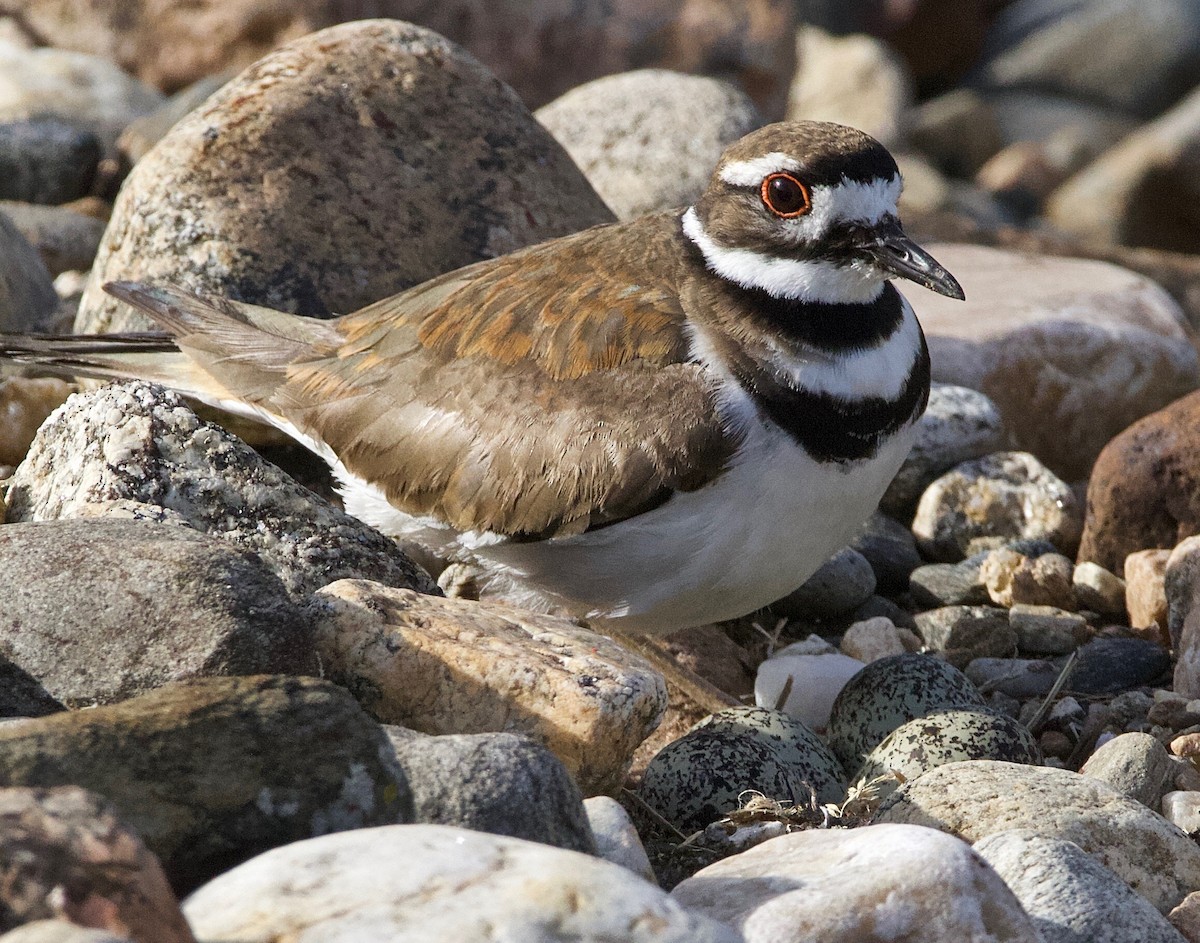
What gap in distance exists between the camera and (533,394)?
472 centimetres

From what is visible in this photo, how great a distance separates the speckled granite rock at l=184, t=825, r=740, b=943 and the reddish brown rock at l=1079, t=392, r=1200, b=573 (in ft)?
12.2

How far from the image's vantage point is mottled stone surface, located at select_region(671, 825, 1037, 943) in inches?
119

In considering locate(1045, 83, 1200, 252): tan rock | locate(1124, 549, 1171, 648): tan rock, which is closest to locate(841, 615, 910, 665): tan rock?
locate(1124, 549, 1171, 648): tan rock

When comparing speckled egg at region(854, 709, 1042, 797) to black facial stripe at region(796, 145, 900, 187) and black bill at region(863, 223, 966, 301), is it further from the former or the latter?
black facial stripe at region(796, 145, 900, 187)

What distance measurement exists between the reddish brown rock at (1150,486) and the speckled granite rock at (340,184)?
2617 mm

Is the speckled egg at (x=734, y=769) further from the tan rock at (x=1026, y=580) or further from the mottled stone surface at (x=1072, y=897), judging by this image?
the tan rock at (x=1026, y=580)

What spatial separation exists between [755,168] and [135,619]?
7.44ft

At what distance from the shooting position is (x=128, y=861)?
2.55m

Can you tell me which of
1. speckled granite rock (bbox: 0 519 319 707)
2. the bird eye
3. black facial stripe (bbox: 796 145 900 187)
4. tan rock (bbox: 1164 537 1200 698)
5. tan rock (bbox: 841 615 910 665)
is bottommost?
tan rock (bbox: 841 615 910 665)

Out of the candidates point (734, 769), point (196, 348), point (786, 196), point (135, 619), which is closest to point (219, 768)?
point (135, 619)

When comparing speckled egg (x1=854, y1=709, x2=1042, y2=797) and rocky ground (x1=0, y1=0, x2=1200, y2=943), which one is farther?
speckled egg (x1=854, y1=709, x2=1042, y2=797)

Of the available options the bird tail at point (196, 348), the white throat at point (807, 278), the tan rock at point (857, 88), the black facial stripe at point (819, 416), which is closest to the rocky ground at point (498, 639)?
the bird tail at point (196, 348)

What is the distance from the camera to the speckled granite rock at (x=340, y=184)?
6.18 metres

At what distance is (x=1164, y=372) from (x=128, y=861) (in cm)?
593
